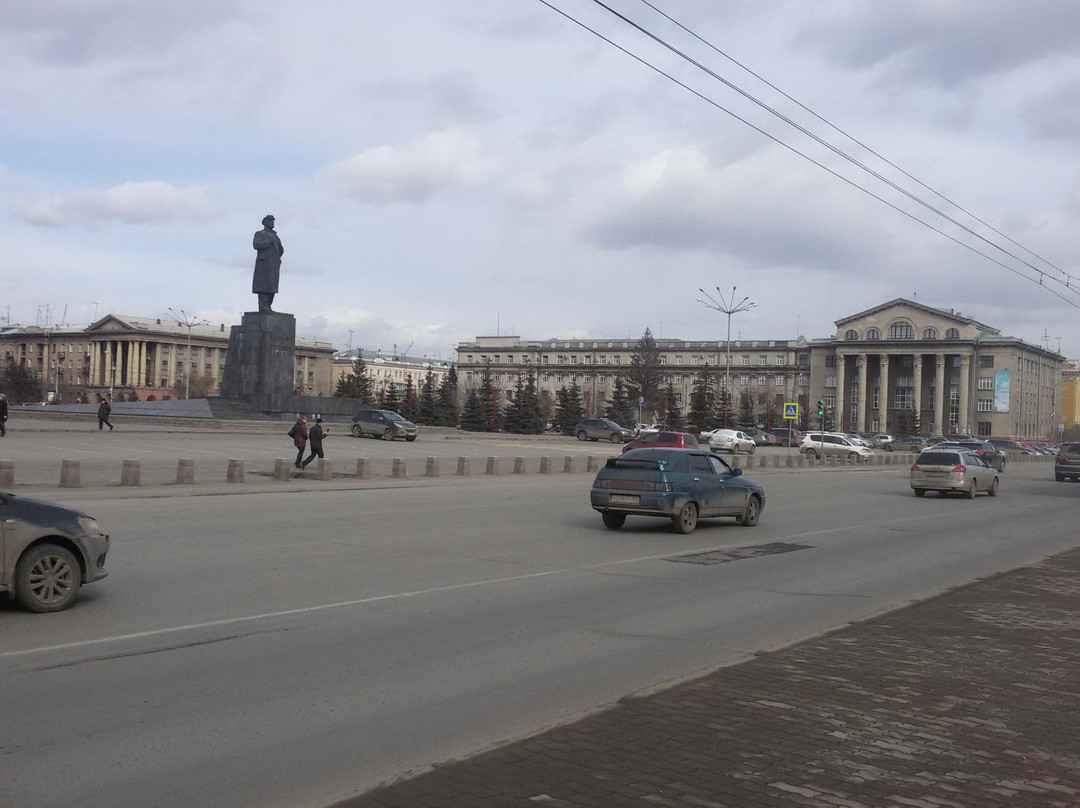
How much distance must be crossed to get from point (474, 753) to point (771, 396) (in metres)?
150

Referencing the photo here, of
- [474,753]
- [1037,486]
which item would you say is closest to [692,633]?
[474,753]

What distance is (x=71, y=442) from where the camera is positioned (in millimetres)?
38781

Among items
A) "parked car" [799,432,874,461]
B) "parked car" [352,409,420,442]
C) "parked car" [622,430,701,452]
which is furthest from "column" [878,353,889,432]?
"parked car" [622,430,701,452]

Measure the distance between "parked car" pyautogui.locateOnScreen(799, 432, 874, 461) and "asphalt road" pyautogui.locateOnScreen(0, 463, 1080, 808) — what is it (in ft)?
149

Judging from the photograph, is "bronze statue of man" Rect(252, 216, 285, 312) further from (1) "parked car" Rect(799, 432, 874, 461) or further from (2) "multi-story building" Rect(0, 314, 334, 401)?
(2) "multi-story building" Rect(0, 314, 334, 401)

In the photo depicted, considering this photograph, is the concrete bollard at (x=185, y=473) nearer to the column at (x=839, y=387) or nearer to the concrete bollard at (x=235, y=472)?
the concrete bollard at (x=235, y=472)

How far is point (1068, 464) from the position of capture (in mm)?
43344

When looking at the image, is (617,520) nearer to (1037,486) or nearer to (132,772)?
(132,772)

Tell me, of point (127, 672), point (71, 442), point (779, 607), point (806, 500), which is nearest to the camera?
point (127, 672)

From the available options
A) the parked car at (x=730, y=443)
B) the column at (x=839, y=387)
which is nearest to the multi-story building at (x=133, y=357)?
the column at (x=839, y=387)

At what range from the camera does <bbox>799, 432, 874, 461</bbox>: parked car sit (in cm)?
6369

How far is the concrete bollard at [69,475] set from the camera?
77.3 ft

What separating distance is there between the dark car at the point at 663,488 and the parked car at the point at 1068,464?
30.7 m

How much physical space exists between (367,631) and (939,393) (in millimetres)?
138126
